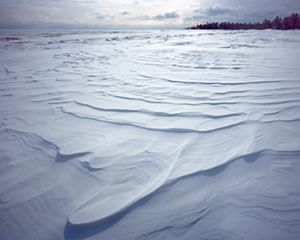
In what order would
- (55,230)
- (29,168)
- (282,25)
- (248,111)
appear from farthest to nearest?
1. (282,25)
2. (248,111)
3. (29,168)
4. (55,230)

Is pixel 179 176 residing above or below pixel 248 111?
below

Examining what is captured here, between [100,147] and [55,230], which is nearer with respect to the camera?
[55,230]

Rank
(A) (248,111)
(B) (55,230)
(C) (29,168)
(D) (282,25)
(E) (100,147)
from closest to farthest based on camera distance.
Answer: (B) (55,230)
(C) (29,168)
(E) (100,147)
(A) (248,111)
(D) (282,25)

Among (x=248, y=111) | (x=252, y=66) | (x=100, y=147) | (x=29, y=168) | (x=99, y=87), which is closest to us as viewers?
(x=29, y=168)

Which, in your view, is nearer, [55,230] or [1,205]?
[55,230]

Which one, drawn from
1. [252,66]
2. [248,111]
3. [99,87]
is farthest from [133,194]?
[252,66]

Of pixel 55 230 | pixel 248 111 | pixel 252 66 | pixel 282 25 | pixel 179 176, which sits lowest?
pixel 55 230

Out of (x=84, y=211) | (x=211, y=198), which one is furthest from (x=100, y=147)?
(x=211, y=198)

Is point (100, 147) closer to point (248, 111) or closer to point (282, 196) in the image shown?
point (282, 196)

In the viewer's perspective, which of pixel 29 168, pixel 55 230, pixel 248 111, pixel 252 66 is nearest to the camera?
pixel 55 230

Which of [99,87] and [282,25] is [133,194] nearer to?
[99,87]
